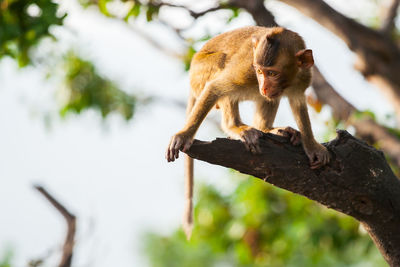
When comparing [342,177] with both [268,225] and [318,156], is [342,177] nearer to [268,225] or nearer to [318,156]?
[318,156]

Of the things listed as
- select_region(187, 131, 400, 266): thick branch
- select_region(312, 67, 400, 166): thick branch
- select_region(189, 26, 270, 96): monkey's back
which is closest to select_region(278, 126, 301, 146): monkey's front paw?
select_region(187, 131, 400, 266): thick branch

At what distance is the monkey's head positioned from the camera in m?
3.25

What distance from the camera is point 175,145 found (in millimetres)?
3061

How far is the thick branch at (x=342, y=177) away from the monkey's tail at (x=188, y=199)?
3.18 feet

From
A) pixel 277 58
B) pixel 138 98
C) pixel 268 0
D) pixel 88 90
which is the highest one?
pixel 277 58

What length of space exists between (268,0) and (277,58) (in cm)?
305

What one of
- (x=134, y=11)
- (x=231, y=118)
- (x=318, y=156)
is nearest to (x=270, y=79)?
(x=318, y=156)

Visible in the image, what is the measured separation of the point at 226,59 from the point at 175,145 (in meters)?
1.06

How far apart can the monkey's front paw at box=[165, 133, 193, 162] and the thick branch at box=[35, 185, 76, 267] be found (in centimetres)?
79

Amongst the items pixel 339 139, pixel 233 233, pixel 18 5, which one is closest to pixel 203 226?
pixel 233 233

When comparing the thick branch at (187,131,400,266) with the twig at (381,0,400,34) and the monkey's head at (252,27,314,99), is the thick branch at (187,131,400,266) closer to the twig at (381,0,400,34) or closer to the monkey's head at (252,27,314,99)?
the monkey's head at (252,27,314,99)

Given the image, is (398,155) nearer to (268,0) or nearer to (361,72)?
(361,72)

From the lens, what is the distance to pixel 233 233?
24.8ft

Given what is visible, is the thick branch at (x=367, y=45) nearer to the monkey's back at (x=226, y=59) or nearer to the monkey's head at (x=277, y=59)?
the monkey's back at (x=226, y=59)
